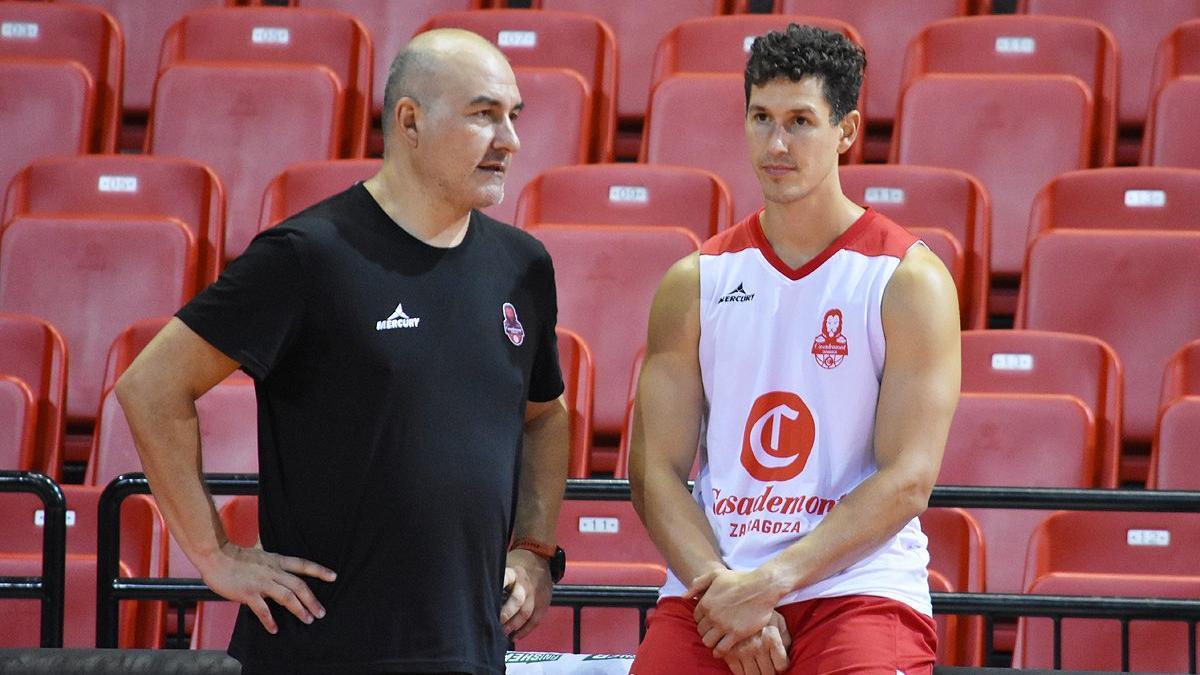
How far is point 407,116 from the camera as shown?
2.44m

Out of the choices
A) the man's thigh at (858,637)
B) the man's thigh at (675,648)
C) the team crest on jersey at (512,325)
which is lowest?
the man's thigh at (675,648)

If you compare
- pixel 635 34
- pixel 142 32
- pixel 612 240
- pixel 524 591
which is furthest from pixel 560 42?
pixel 524 591

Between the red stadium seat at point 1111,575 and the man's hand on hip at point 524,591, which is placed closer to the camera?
the man's hand on hip at point 524,591

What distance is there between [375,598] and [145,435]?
0.40 m

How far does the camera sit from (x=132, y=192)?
5.04 meters

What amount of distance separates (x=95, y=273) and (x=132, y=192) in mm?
360

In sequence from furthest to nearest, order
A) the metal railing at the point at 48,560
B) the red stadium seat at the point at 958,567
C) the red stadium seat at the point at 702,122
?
the red stadium seat at the point at 702,122 → the red stadium seat at the point at 958,567 → the metal railing at the point at 48,560

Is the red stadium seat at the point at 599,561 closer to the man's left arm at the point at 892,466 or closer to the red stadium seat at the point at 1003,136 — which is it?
the man's left arm at the point at 892,466

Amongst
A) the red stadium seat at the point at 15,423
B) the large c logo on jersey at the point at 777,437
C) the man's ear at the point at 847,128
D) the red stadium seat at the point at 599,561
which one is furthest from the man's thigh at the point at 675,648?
the red stadium seat at the point at 15,423

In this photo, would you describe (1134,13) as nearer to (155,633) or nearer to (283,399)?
(155,633)

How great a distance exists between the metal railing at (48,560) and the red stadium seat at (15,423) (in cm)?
101

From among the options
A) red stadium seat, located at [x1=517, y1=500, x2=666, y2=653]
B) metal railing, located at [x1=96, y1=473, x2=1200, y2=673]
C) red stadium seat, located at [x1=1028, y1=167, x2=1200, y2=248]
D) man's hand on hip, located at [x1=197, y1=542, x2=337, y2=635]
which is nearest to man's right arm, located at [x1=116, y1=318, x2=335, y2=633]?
man's hand on hip, located at [x1=197, y1=542, x2=337, y2=635]

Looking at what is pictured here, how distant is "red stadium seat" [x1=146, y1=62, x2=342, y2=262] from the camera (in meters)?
5.37

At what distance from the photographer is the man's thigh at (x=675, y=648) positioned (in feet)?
8.50
